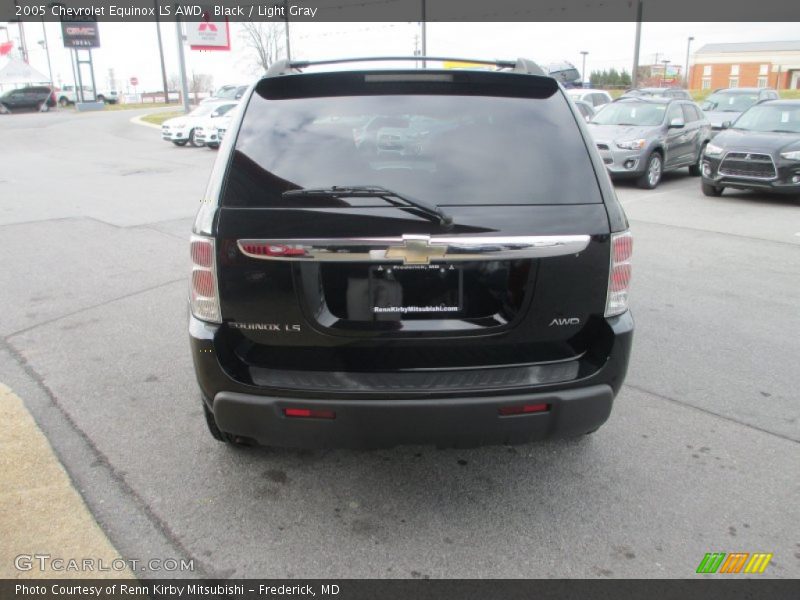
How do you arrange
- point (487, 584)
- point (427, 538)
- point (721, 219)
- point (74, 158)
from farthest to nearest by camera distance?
point (74, 158), point (721, 219), point (427, 538), point (487, 584)

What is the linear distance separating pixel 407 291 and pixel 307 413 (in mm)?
644

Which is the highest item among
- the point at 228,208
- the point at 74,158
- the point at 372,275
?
the point at 228,208

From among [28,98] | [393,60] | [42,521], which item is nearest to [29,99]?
[28,98]

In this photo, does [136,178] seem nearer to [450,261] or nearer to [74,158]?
[74,158]

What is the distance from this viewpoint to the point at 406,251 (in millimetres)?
2537

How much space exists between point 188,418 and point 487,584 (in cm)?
211

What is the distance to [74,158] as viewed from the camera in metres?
19.4

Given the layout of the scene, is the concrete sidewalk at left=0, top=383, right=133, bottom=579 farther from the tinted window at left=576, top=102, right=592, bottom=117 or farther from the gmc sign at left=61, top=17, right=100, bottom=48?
the gmc sign at left=61, top=17, right=100, bottom=48

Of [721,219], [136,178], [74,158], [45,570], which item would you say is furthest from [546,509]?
[74,158]

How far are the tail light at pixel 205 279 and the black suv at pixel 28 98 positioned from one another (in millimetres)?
50700

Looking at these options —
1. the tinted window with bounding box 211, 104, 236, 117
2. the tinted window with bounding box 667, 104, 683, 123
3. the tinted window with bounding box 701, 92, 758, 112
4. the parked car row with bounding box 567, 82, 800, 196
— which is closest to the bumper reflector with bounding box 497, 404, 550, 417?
the parked car row with bounding box 567, 82, 800, 196

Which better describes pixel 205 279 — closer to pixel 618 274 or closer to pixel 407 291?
pixel 407 291

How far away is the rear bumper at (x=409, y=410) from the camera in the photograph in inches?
102

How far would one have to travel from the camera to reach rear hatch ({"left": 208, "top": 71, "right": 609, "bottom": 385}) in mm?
2568
